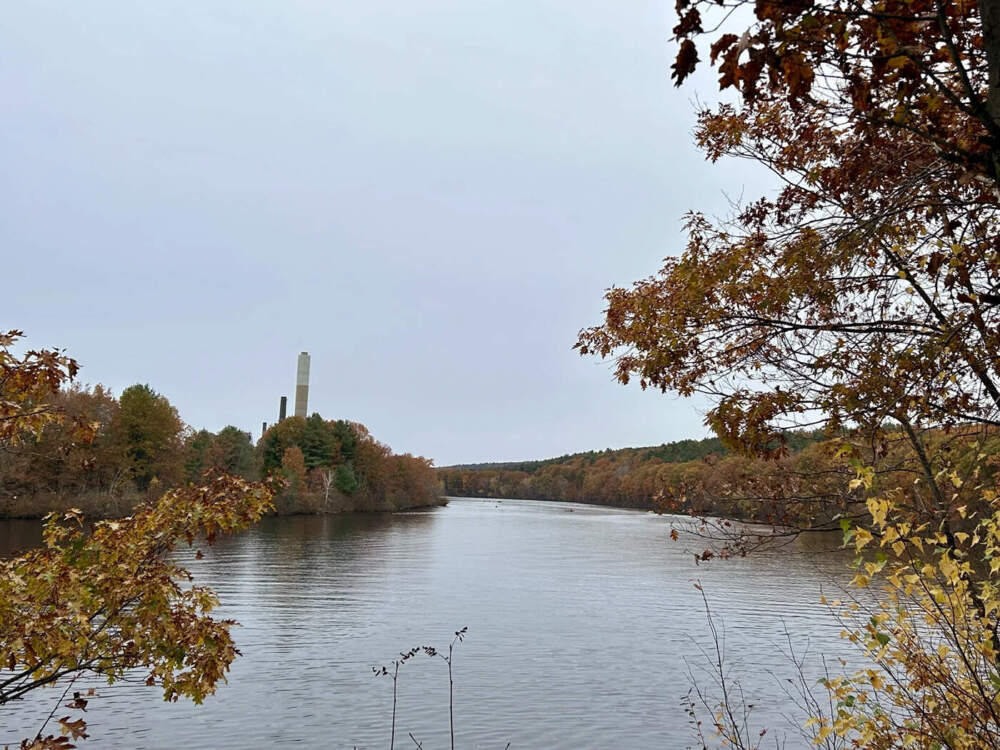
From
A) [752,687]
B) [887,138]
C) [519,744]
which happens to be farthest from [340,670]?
[887,138]

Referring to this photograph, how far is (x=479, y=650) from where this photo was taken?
71.9 ft

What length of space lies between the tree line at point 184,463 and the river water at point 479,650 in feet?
28.2

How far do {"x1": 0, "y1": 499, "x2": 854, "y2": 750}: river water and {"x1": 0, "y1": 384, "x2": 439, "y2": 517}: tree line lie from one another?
860cm

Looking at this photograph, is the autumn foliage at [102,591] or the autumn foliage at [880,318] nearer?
the autumn foliage at [880,318]

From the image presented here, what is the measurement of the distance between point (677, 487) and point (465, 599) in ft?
84.5

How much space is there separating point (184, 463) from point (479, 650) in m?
65.1

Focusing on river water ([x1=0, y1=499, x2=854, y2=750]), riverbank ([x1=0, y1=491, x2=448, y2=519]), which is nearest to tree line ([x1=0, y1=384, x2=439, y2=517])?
riverbank ([x1=0, y1=491, x2=448, y2=519])

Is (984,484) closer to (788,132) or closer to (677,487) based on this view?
(677,487)

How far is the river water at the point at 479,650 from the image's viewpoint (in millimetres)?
15180

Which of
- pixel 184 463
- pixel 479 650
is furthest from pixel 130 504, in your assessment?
pixel 479 650

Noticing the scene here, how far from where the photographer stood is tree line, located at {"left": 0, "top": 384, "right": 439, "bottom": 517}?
62.8m

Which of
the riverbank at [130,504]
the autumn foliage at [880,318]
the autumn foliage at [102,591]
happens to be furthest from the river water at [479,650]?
the autumn foliage at [102,591]

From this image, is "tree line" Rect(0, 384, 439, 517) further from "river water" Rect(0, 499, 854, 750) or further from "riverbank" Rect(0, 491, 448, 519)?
"river water" Rect(0, 499, 854, 750)

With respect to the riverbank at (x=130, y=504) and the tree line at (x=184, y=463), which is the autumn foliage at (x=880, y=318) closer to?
the riverbank at (x=130, y=504)
